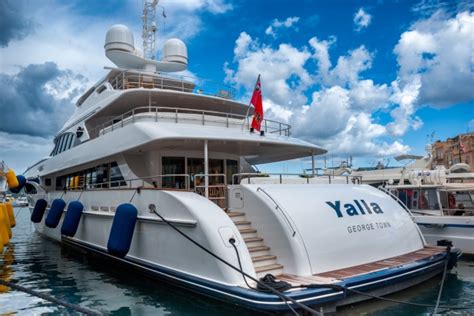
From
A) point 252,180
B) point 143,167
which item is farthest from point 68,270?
point 252,180

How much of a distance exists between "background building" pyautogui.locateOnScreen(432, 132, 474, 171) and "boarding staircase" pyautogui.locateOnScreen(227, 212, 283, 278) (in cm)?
3188

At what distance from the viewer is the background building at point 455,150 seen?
37281 mm

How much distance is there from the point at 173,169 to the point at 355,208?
5.39m

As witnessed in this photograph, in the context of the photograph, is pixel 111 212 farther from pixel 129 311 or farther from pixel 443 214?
pixel 443 214

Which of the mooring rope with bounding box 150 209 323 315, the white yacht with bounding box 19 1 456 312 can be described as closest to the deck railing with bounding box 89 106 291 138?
the white yacht with bounding box 19 1 456 312

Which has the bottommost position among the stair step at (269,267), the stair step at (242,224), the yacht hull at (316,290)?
the yacht hull at (316,290)

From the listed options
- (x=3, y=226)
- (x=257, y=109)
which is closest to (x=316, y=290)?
(x=257, y=109)

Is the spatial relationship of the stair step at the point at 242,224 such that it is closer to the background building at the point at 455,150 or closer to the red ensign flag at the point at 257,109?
the red ensign flag at the point at 257,109

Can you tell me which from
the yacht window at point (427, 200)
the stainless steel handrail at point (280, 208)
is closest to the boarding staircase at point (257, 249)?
the stainless steel handrail at point (280, 208)

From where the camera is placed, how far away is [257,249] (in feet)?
24.0

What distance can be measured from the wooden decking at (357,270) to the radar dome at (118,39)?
42.3 feet

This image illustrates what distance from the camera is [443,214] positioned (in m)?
14.0

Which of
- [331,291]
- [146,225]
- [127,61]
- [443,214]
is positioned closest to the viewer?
[331,291]

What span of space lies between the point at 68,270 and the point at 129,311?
4747 mm
